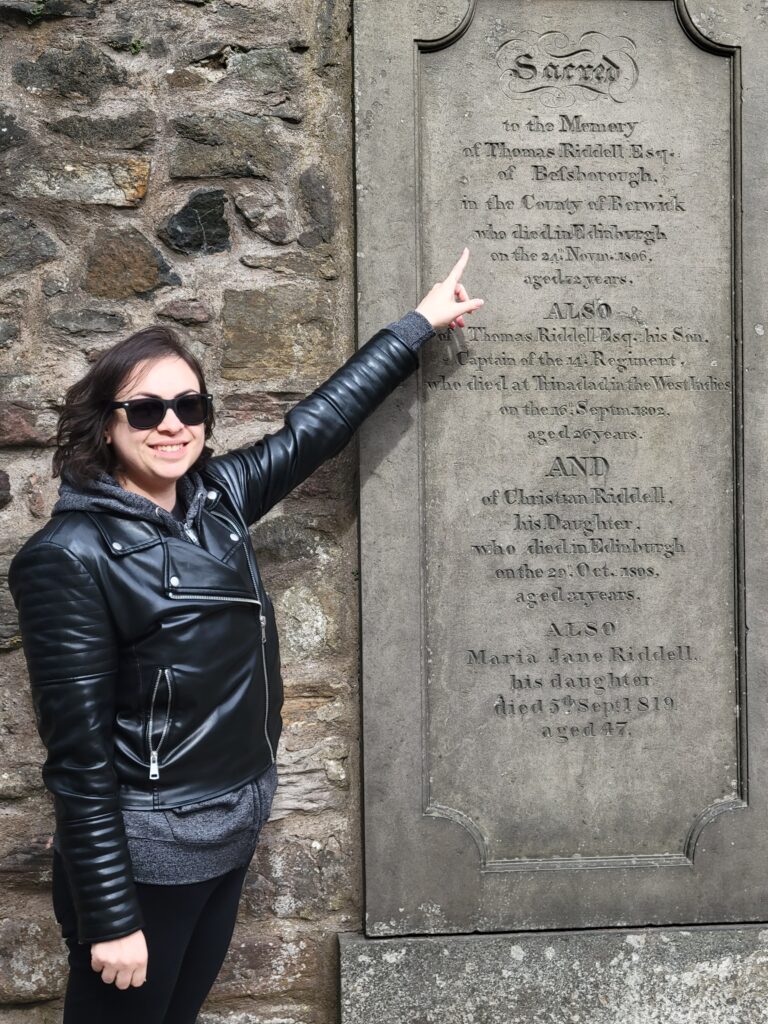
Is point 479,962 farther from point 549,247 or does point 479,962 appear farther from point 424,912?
point 549,247

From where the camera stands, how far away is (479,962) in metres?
2.76

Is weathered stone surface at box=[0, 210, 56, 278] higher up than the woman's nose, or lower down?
higher up

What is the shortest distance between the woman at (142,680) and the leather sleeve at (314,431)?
21 cm

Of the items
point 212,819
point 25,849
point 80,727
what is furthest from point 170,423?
point 25,849

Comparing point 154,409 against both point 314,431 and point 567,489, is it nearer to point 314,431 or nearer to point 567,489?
point 314,431

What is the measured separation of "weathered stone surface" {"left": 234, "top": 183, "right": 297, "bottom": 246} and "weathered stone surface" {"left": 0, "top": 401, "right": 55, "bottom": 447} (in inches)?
29.8

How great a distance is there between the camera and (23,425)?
2699 millimetres

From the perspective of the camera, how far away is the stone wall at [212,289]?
8.86 ft

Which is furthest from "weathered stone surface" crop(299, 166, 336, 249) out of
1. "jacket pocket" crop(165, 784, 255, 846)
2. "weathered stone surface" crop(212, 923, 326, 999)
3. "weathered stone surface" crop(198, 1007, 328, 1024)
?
"weathered stone surface" crop(198, 1007, 328, 1024)

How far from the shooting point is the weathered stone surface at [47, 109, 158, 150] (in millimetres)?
2703

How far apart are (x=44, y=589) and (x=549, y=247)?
5.49 feet

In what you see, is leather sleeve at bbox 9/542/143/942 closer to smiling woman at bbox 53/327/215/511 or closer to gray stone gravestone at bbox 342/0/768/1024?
smiling woman at bbox 53/327/215/511

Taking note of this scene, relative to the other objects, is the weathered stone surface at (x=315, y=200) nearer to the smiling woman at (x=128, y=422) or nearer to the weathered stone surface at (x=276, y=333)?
the weathered stone surface at (x=276, y=333)

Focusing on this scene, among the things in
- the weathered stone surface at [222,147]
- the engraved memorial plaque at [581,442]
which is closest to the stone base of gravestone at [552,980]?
the engraved memorial plaque at [581,442]
